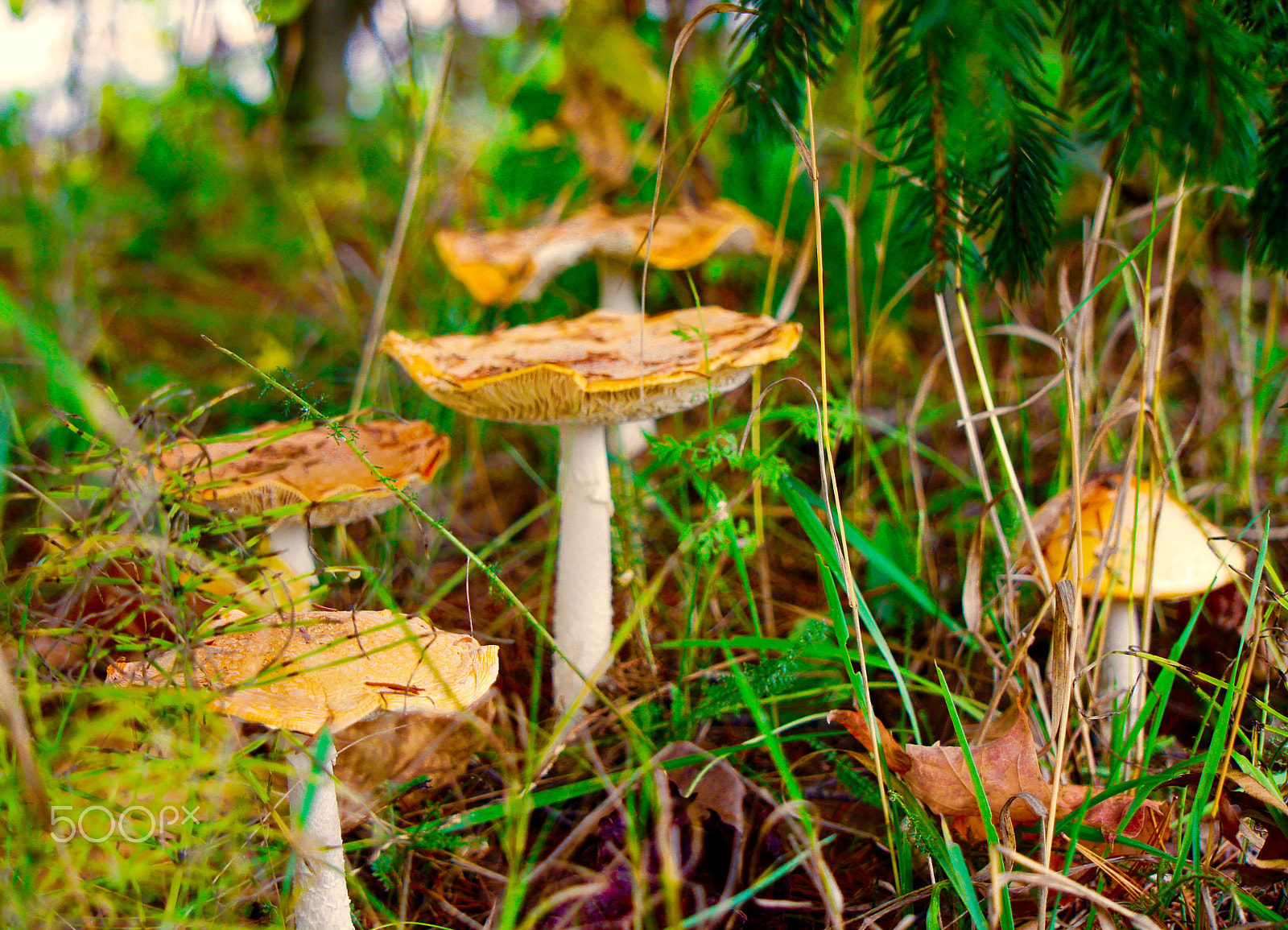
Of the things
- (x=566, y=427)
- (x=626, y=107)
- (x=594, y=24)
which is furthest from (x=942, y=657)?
(x=594, y=24)

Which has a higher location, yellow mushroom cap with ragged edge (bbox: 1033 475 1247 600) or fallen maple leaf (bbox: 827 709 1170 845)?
yellow mushroom cap with ragged edge (bbox: 1033 475 1247 600)

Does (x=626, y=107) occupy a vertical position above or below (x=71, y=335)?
above

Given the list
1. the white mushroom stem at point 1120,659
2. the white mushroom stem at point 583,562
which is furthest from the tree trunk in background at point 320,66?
the white mushroom stem at point 1120,659

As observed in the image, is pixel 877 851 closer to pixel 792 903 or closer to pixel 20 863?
pixel 792 903

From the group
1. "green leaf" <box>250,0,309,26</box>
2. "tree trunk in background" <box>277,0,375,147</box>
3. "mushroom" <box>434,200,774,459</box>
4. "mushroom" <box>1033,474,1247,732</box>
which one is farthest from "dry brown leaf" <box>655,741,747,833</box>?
"tree trunk in background" <box>277,0,375,147</box>

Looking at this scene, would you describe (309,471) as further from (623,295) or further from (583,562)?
(623,295)

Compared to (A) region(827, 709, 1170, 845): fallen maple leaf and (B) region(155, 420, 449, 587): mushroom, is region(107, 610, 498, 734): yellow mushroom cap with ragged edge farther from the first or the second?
(A) region(827, 709, 1170, 845): fallen maple leaf
